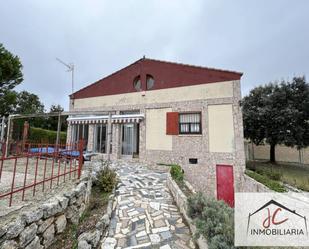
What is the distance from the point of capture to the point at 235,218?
493 cm

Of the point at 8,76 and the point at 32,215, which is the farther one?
the point at 8,76

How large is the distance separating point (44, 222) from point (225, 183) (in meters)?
14.9

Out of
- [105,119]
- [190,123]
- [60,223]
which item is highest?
[105,119]

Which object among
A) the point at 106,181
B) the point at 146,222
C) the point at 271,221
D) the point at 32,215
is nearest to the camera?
the point at 32,215

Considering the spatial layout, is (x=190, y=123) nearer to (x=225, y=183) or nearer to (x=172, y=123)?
(x=172, y=123)

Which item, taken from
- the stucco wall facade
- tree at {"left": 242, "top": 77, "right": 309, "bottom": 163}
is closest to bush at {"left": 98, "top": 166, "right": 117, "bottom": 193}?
the stucco wall facade

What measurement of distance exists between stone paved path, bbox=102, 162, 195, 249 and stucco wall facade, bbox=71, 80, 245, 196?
747 cm

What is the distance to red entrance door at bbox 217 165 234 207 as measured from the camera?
15539mm

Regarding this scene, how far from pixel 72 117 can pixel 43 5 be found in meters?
12.2

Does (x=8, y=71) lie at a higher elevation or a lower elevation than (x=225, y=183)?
higher

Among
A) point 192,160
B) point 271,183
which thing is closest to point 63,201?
point 271,183

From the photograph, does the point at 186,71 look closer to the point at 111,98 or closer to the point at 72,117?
the point at 111,98

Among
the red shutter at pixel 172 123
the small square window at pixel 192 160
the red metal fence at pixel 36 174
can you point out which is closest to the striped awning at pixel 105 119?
the red shutter at pixel 172 123

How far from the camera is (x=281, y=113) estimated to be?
52.3 feet
